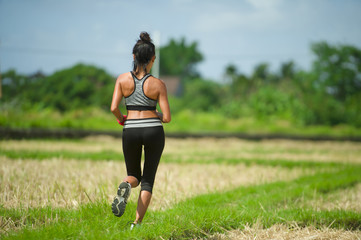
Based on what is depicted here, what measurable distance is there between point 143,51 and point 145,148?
1024 millimetres

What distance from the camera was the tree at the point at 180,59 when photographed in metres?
77.8

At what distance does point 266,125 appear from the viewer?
30.0m

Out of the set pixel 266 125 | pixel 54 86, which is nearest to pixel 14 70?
pixel 54 86

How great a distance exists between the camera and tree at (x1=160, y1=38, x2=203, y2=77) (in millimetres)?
77812

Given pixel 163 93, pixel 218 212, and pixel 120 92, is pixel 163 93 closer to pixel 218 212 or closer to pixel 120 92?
pixel 120 92

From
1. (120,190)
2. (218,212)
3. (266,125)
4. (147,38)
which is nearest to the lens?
(120,190)

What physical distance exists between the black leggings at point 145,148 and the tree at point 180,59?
7426cm

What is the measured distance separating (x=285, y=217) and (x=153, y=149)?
2.12m

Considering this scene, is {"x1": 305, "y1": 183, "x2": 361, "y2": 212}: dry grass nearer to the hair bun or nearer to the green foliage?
the hair bun

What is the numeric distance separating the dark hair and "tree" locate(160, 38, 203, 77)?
74126 millimetres


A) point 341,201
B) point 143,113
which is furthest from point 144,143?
point 341,201

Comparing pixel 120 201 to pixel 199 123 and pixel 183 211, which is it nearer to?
pixel 183 211

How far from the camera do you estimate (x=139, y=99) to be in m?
3.85

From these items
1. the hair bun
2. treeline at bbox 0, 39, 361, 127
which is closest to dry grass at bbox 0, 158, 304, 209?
the hair bun
